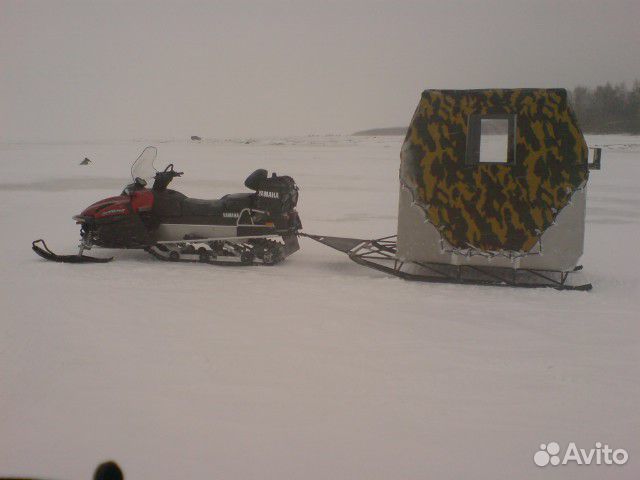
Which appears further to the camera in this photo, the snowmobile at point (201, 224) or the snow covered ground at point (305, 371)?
the snowmobile at point (201, 224)

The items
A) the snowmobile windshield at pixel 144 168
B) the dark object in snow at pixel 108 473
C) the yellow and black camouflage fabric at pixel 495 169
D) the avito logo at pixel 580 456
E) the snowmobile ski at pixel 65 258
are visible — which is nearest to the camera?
the dark object in snow at pixel 108 473

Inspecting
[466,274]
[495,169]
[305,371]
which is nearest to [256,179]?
[466,274]

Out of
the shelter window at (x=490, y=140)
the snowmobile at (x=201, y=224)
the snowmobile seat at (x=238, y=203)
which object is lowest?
the snowmobile at (x=201, y=224)

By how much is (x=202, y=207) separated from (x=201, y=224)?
0.16m

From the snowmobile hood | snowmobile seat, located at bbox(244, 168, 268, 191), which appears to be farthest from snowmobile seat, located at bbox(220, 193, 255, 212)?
the snowmobile hood

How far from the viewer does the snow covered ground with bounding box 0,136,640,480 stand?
2.50m

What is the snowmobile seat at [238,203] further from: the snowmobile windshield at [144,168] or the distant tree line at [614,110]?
the distant tree line at [614,110]

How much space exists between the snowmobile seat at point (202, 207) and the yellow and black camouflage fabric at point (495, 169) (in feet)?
5.84

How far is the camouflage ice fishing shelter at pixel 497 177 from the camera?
5270 mm

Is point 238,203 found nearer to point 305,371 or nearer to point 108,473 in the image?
point 305,371

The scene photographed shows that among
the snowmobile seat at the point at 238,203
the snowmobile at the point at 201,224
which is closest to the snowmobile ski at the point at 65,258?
the snowmobile at the point at 201,224

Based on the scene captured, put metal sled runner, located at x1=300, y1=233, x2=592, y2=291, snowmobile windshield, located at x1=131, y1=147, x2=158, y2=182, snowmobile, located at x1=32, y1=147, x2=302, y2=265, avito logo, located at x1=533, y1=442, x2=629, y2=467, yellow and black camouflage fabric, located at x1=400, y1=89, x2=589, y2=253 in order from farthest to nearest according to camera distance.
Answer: snowmobile windshield, located at x1=131, y1=147, x2=158, y2=182 → snowmobile, located at x1=32, y1=147, x2=302, y2=265 → metal sled runner, located at x1=300, y1=233, x2=592, y2=291 → yellow and black camouflage fabric, located at x1=400, y1=89, x2=589, y2=253 → avito logo, located at x1=533, y1=442, x2=629, y2=467

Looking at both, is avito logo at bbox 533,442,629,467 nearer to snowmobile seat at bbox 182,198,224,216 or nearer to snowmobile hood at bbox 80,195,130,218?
snowmobile seat at bbox 182,198,224,216

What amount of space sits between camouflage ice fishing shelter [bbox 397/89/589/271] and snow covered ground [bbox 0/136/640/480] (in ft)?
1.05
